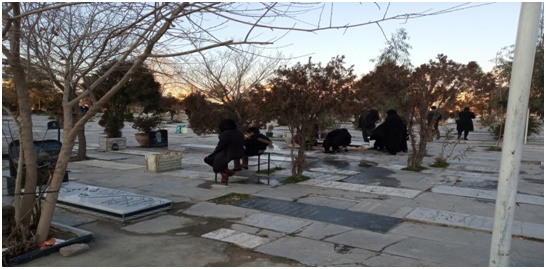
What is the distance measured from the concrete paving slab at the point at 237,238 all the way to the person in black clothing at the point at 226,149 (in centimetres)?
298

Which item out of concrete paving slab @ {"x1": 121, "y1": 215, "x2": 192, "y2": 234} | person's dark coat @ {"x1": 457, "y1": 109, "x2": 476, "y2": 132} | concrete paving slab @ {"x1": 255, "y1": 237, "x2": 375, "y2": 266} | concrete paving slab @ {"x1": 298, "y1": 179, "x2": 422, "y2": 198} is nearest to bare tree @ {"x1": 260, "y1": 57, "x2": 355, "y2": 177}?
concrete paving slab @ {"x1": 298, "y1": 179, "x2": 422, "y2": 198}

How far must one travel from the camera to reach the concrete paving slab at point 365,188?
25.8 ft

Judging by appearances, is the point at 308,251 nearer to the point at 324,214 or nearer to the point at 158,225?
the point at 324,214

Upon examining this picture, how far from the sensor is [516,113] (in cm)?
280

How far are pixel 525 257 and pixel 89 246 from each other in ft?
14.9

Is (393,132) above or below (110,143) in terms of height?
above

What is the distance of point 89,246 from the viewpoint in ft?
15.6

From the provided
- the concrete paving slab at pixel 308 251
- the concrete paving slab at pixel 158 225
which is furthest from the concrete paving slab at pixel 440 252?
the concrete paving slab at pixel 158 225

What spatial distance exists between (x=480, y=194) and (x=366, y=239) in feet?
12.4

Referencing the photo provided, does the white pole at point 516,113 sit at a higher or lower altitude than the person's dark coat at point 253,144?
higher

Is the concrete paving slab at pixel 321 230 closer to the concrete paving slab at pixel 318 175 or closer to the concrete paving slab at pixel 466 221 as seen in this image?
the concrete paving slab at pixel 466 221

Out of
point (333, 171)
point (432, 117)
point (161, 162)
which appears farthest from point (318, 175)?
point (432, 117)

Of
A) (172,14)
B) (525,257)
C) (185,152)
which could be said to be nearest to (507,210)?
(525,257)

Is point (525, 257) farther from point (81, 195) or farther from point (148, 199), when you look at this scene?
point (81, 195)
